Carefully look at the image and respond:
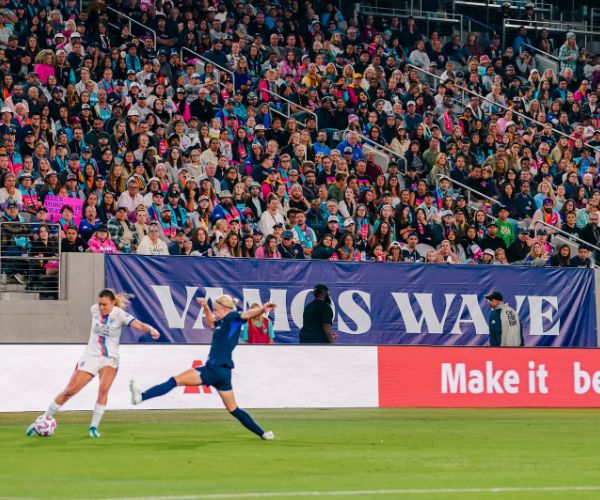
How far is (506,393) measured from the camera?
24375mm

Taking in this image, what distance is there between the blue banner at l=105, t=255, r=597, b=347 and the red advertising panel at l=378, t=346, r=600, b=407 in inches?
107

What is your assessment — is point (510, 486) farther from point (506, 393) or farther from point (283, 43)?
point (283, 43)

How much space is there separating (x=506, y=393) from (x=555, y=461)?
1023cm

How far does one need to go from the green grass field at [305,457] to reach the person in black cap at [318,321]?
360 centimetres

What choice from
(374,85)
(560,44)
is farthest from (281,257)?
(560,44)

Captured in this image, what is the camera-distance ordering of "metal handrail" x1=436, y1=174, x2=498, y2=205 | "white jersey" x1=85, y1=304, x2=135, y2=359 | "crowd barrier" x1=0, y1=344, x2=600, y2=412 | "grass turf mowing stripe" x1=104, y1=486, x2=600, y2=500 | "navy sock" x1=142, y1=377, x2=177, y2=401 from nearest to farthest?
"grass turf mowing stripe" x1=104, y1=486, x2=600, y2=500, "navy sock" x1=142, y1=377, x2=177, y2=401, "white jersey" x1=85, y1=304, x2=135, y2=359, "crowd barrier" x1=0, y1=344, x2=600, y2=412, "metal handrail" x1=436, y1=174, x2=498, y2=205

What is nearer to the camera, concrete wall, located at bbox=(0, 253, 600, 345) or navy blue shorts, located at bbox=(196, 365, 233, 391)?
navy blue shorts, located at bbox=(196, 365, 233, 391)

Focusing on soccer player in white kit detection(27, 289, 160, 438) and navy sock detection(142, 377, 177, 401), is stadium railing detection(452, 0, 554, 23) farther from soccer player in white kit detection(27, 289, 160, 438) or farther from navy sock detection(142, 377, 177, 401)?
navy sock detection(142, 377, 177, 401)

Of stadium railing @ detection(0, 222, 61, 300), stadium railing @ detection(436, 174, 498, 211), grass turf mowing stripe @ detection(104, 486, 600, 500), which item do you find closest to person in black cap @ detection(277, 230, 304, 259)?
stadium railing @ detection(0, 222, 61, 300)

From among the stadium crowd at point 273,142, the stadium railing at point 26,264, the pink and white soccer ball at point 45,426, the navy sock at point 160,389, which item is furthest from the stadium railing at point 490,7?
the pink and white soccer ball at point 45,426

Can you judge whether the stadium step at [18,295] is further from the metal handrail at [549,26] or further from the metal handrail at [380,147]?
the metal handrail at [549,26]

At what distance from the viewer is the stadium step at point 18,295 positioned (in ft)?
80.1

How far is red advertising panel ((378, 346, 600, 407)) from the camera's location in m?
24.0

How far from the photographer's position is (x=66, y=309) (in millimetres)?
24844
